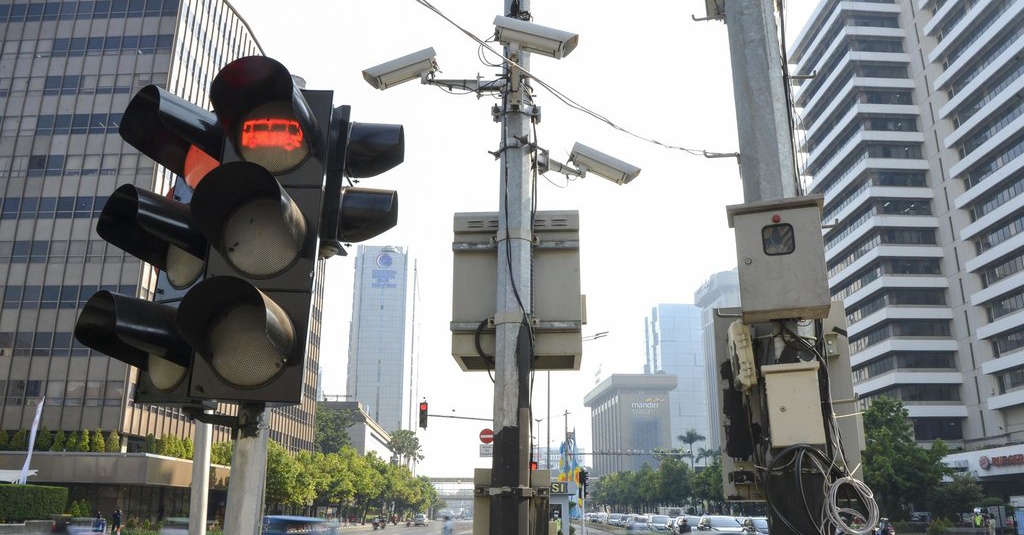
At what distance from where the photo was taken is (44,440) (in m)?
47.3

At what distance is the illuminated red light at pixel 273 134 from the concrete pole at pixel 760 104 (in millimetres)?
2839

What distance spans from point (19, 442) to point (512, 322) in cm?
5329

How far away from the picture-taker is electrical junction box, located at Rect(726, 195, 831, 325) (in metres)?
4.09

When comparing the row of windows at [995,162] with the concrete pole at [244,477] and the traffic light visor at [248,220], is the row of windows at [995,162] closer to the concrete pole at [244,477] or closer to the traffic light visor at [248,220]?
the traffic light visor at [248,220]

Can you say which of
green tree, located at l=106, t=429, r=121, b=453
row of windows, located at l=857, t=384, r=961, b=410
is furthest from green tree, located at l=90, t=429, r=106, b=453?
row of windows, located at l=857, t=384, r=961, b=410

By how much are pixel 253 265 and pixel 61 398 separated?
5517 cm

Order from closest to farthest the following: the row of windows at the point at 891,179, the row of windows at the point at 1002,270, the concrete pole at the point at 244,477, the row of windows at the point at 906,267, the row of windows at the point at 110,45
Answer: the concrete pole at the point at 244,477 → the row of windows at the point at 110,45 → the row of windows at the point at 1002,270 → the row of windows at the point at 906,267 → the row of windows at the point at 891,179

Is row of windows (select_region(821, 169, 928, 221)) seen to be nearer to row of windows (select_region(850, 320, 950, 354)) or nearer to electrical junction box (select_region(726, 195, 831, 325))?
row of windows (select_region(850, 320, 950, 354))

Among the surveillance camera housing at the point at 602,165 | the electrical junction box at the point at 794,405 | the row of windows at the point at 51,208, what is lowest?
the electrical junction box at the point at 794,405

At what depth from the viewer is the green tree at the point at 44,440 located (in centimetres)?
4716

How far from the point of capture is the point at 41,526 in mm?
34344

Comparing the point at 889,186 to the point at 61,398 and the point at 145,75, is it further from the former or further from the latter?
the point at 61,398

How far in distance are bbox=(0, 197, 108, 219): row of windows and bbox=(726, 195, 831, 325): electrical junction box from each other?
5773 cm

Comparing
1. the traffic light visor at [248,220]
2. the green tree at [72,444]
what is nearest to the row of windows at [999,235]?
the green tree at [72,444]
